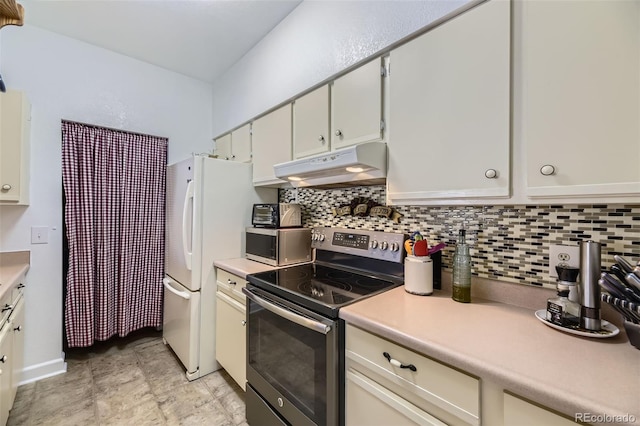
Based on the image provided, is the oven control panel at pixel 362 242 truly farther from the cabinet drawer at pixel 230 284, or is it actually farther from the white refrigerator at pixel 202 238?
the white refrigerator at pixel 202 238

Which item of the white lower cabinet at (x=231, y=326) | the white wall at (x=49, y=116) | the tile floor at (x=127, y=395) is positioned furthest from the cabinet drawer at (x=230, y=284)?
the white wall at (x=49, y=116)

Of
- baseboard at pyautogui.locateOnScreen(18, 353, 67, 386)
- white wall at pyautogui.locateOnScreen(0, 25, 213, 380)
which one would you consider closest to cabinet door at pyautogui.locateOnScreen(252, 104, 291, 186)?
white wall at pyautogui.locateOnScreen(0, 25, 213, 380)

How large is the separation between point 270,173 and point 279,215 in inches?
13.3

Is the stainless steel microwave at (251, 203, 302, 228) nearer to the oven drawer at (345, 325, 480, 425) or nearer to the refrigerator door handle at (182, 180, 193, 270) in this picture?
the refrigerator door handle at (182, 180, 193, 270)

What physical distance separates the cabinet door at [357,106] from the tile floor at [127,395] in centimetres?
183

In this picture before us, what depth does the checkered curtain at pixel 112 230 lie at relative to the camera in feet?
7.21

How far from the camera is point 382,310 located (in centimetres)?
107

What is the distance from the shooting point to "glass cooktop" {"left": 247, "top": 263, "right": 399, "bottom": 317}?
3.92 feet

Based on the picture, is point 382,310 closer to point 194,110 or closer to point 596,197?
point 596,197

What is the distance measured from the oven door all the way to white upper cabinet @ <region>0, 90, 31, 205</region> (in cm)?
163

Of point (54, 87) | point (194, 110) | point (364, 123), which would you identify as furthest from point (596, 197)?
point (54, 87)

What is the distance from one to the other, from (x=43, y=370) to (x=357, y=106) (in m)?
2.96

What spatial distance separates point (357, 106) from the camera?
1.48 m

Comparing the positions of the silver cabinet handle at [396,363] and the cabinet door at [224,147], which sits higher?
the cabinet door at [224,147]
